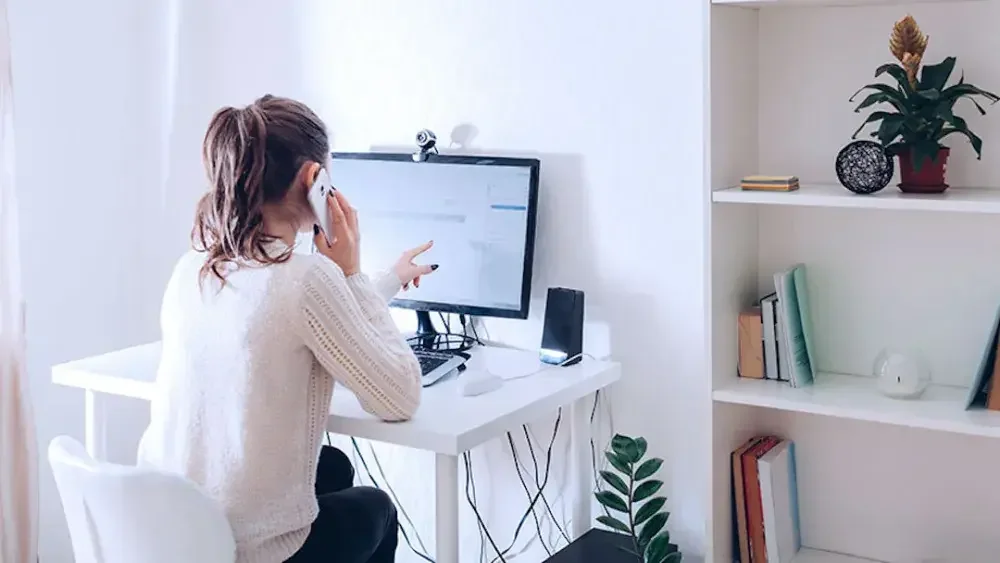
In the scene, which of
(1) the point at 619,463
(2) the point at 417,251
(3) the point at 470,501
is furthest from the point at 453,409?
(3) the point at 470,501

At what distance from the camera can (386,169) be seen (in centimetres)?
266

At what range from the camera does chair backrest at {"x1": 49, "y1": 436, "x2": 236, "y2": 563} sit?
177 cm

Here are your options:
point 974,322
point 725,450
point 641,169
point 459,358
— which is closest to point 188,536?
point 459,358

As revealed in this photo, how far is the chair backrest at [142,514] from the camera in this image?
5.79 feet

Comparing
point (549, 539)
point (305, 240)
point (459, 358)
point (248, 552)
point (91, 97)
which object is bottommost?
point (549, 539)

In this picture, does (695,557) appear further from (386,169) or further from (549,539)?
(386,169)

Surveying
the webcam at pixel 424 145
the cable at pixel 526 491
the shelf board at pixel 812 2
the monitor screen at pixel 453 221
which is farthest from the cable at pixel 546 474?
the shelf board at pixel 812 2

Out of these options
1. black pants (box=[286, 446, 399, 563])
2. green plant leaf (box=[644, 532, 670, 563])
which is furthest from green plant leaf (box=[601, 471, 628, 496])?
black pants (box=[286, 446, 399, 563])

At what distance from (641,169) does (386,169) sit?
23.1 inches

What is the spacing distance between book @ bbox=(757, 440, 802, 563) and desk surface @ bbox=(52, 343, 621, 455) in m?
0.37

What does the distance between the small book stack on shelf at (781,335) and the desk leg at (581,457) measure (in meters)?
0.42

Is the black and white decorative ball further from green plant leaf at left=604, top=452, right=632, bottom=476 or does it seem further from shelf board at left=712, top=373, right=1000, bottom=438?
green plant leaf at left=604, top=452, right=632, bottom=476

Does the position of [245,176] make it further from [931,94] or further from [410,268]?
[931,94]

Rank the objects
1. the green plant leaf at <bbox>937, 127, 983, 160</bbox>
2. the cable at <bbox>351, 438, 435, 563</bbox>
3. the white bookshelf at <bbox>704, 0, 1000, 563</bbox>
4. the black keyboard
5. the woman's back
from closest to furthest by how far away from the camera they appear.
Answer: the woman's back
the green plant leaf at <bbox>937, 127, 983, 160</bbox>
the white bookshelf at <bbox>704, 0, 1000, 563</bbox>
the black keyboard
the cable at <bbox>351, 438, 435, 563</bbox>
